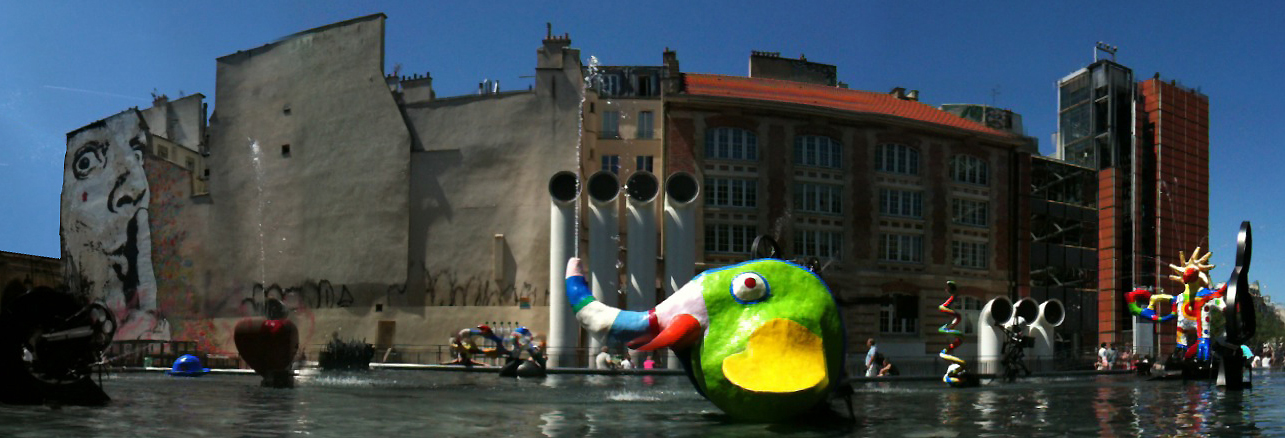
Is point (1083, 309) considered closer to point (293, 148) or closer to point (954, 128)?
point (954, 128)

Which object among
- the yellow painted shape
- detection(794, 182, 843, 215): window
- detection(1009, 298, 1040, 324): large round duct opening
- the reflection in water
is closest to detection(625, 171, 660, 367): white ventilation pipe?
detection(794, 182, 843, 215): window

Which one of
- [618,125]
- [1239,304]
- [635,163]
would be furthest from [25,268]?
[1239,304]

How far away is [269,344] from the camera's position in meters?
20.8

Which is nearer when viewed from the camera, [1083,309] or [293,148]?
[293,148]

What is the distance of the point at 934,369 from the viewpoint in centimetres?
3319

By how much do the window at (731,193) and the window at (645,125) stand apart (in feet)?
10.2

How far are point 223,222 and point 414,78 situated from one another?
11847 millimetres

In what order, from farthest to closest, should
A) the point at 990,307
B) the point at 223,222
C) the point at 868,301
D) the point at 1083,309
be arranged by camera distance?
the point at 1083,309 → the point at 223,222 → the point at 990,307 → the point at 868,301

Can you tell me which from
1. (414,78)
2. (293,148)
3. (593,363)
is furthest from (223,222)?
(593,363)

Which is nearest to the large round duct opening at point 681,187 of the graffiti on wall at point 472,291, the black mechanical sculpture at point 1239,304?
the graffiti on wall at point 472,291

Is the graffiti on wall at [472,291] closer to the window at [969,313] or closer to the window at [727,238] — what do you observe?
the window at [727,238]

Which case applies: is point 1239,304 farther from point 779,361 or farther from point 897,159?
point 897,159

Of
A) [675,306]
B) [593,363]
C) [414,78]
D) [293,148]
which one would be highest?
[414,78]

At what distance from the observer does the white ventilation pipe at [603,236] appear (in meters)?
41.0
